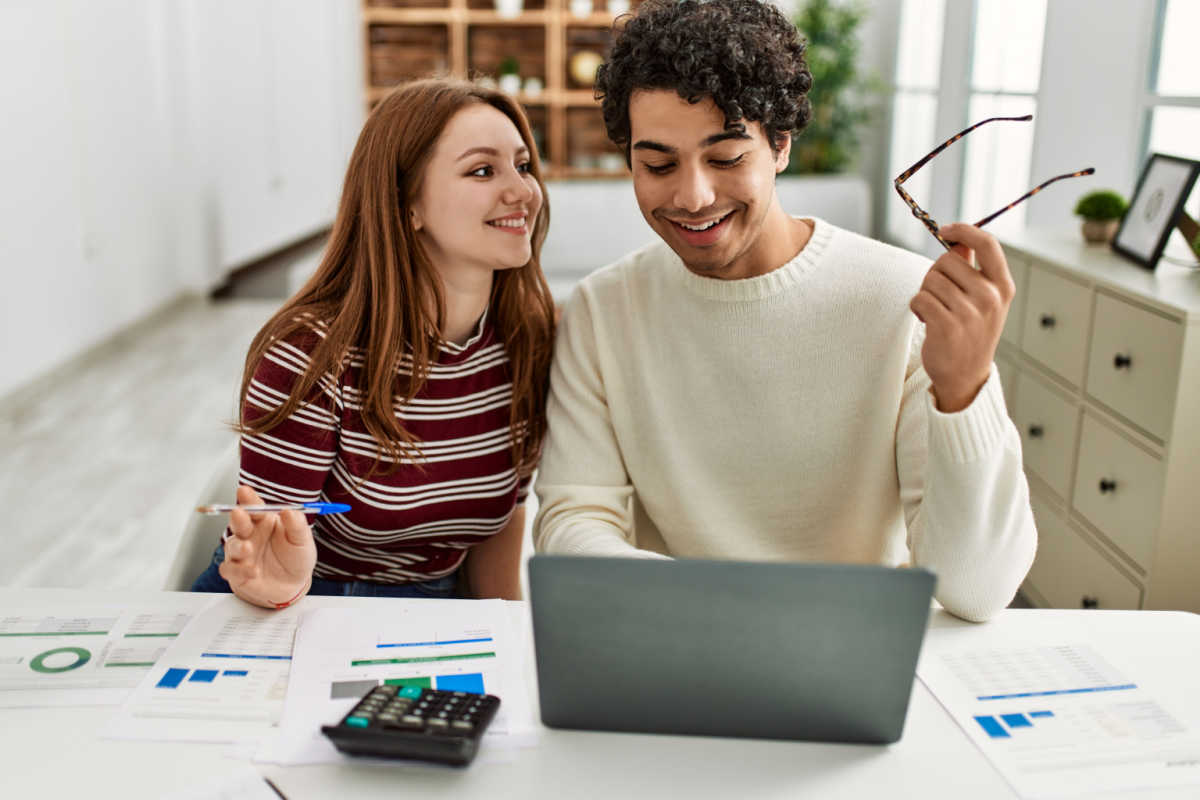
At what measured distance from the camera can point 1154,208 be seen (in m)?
2.43

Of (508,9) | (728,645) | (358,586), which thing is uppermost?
(508,9)

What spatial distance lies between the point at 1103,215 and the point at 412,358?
1.91m

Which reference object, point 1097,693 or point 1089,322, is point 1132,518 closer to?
point 1089,322

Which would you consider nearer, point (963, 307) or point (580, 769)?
point (580, 769)

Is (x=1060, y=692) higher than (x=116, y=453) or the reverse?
higher

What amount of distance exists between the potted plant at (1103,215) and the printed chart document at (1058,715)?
1.79 meters

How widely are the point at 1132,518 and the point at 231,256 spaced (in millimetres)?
5977

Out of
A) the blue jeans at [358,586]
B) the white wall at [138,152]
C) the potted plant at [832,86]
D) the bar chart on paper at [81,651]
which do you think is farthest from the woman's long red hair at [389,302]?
the potted plant at [832,86]

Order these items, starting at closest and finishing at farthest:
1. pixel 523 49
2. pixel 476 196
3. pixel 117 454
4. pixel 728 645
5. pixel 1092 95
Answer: pixel 728 645, pixel 476 196, pixel 1092 95, pixel 117 454, pixel 523 49

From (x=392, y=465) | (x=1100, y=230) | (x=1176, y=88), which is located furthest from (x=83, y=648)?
(x=1176, y=88)

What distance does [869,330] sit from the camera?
4.72 ft

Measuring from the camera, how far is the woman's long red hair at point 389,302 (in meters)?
1.50

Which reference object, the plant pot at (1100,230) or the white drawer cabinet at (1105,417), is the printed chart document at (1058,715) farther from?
the plant pot at (1100,230)

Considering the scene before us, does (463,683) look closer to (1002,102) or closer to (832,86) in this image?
(1002,102)
